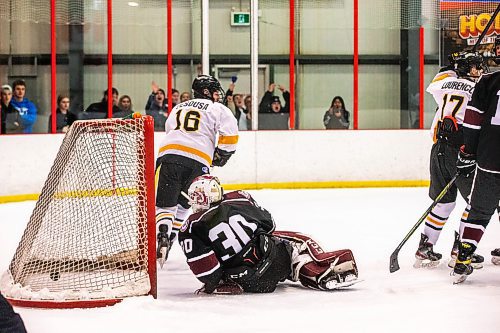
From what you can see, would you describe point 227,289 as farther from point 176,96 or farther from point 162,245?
point 176,96

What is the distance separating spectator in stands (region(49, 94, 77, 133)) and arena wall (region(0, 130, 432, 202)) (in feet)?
5.25

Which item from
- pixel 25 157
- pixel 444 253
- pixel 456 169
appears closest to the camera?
pixel 456 169

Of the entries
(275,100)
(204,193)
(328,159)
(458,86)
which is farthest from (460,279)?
(275,100)

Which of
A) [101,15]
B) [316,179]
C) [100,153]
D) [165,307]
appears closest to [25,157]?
[101,15]

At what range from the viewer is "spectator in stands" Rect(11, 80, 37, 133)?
8688 mm

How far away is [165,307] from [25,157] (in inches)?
198

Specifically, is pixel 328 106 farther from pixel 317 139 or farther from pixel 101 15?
pixel 101 15

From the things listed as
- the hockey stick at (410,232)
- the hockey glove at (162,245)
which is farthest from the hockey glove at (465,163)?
the hockey glove at (162,245)

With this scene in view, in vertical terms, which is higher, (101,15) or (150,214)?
(101,15)

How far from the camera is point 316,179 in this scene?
9430 millimetres

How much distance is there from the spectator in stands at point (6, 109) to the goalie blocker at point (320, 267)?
200 inches

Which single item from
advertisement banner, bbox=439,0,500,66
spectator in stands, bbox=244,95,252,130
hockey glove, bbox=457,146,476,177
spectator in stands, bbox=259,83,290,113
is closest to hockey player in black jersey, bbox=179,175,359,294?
hockey glove, bbox=457,146,476,177

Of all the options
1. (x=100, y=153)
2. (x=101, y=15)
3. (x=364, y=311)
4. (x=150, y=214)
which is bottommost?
(x=364, y=311)

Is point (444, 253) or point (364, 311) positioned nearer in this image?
point (364, 311)
